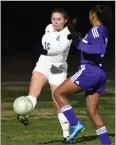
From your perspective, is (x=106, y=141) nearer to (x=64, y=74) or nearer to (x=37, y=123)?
(x=64, y=74)

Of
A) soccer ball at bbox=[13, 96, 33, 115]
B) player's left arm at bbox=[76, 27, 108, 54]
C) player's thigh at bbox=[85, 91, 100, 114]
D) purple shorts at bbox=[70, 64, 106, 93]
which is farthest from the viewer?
soccer ball at bbox=[13, 96, 33, 115]

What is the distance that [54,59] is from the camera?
1027 cm

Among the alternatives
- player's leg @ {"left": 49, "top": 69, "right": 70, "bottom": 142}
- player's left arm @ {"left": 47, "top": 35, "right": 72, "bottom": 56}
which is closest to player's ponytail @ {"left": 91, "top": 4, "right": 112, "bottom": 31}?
player's left arm @ {"left": 47, "top": 35, "right": 72, "bottom": 56}

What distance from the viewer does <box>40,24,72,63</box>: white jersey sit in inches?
395

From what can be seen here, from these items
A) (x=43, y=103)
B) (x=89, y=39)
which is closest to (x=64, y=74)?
(x=89, y=39)

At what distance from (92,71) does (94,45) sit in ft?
1.28

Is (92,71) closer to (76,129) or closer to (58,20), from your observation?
(76,129)

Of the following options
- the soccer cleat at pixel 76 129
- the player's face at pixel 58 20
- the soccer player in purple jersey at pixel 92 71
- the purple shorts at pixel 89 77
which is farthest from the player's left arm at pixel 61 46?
the soccer cleat at pixel 76 129

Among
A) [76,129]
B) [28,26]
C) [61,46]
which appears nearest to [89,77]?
[76,129]

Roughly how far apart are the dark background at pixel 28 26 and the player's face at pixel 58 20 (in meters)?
12.5

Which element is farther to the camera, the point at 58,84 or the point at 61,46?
the point at 58,84

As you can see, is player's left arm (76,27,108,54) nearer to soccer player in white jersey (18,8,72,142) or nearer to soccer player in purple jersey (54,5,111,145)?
soccer player in purple jersey (54,5,111,145)

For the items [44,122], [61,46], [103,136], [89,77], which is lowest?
[44,122]

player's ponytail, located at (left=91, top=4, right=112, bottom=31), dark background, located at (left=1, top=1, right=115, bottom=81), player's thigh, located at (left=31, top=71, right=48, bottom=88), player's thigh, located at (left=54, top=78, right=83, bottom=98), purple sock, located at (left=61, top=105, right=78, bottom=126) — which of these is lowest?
dark background, located at (left=1, top=1, right=115, bottom=81)
